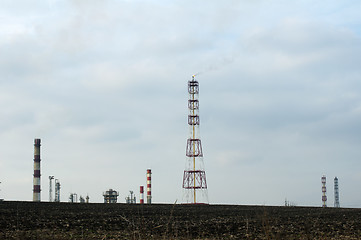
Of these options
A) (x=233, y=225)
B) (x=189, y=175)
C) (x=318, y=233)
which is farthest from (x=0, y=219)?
(x=189, y=175)

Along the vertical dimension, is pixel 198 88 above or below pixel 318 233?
above

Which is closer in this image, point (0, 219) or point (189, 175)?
point (0, 219)

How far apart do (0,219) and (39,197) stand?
55.9m

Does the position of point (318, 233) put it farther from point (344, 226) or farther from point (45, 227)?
point (45, 227)

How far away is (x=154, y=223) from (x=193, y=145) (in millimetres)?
41081

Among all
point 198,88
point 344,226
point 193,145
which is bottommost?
point 344,226

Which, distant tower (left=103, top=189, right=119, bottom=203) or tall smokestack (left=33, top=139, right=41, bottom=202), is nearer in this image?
tall smokestack (left=33, top=139, right=41, bottom=202)

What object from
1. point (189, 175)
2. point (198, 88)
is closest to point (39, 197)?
point (189, 175)

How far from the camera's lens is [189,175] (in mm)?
66062

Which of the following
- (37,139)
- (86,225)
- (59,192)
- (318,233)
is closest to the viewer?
(318,233)

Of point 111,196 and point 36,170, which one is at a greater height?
point 36,170

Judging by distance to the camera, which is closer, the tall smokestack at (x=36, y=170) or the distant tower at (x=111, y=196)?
the tall smokestack at (x=36, y=170)

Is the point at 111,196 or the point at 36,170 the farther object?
the point at 111,196

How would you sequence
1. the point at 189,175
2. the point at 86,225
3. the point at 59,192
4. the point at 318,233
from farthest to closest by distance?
the point at 59,192
the point at 189,175
the point at 86,225
the point at 318,233
